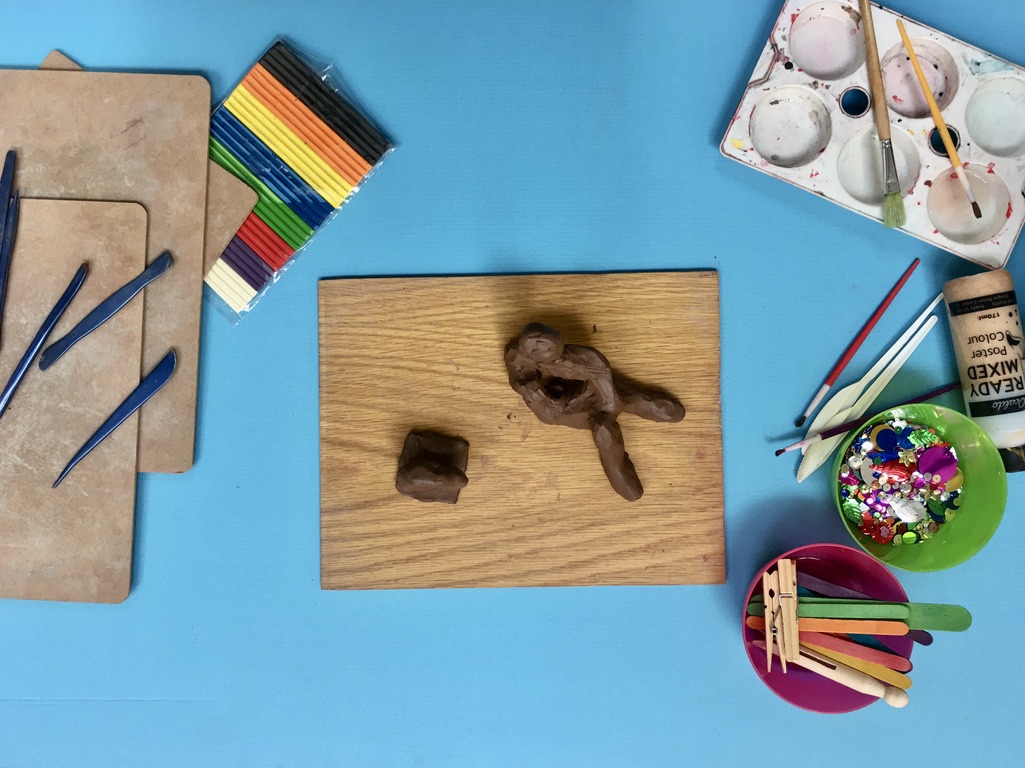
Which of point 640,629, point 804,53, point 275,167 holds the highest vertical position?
point 804,53

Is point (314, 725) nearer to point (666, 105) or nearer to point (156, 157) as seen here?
point (156, 157)

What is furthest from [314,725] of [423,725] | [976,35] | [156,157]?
[976,35]

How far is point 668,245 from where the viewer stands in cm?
87

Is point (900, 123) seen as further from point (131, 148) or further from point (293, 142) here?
point (131, 148)

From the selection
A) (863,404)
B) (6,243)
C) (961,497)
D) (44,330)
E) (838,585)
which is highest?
(6,243)

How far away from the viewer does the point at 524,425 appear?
86 cm

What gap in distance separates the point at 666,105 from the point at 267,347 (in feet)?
2.07

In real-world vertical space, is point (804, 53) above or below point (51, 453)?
above

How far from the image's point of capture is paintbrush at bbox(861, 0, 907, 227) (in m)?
0.82

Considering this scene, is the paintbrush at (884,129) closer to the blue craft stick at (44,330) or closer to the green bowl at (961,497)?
the green bowl at (961,497)

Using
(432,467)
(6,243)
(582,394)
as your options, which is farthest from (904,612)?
(6,243)

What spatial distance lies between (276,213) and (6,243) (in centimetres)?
35

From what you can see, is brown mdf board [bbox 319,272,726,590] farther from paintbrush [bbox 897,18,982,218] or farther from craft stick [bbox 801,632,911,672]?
paintbrush [bbox 897,18,982,218]

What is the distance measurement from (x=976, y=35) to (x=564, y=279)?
2.09ft
